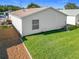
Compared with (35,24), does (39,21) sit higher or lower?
higher

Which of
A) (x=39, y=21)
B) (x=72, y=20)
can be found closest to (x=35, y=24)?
(x=39, y=21)

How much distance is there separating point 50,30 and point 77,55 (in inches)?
496

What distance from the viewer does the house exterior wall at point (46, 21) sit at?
2022cm

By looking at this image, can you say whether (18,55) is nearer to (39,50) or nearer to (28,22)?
(39,50)

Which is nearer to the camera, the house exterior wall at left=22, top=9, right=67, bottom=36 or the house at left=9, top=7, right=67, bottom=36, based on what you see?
the house at left=9, top=7, right=67, bottom=36

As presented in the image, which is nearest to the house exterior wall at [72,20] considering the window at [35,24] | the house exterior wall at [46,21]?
the house exterior wall at [46,21]

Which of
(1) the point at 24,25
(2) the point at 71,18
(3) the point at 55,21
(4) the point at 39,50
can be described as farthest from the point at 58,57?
(2) the point at 71,18

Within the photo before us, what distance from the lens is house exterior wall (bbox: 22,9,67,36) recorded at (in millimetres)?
20219

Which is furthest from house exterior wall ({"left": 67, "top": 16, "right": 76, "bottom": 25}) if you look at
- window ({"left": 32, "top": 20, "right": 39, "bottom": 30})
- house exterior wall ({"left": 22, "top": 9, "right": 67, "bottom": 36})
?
window ({"left": 32, "top": 20, "right": 39, "bottom": 30})

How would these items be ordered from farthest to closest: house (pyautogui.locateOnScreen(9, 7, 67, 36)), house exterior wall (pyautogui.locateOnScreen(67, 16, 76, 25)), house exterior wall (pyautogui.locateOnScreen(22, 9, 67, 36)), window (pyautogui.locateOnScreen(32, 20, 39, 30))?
house exterior wall (pyautogui.locateOnScreen(67, 16, 76, 25)), window (pyautogui.locateOnScreen(32, 20, 39, 30)), house exterior wall (pyautogui.locateOnScreen(22, 9, 67, 36)), house (pyautogui.locateOnScreen(9, 7, 67, 36))

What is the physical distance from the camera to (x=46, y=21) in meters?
22.3

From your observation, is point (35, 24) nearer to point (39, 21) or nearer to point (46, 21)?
point (39, 21)

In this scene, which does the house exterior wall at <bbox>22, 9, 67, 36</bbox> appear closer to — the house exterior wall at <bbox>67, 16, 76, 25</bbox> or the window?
the window

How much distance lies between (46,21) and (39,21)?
1323 millimetres
